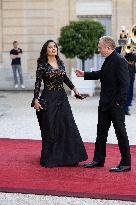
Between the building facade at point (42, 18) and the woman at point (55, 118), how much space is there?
15368 mm

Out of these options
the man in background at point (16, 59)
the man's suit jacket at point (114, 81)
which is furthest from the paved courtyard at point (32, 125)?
the man in background at point (16, 59)

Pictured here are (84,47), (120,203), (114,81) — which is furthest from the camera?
(84,47)

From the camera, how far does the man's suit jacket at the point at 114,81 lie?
8.31 metres

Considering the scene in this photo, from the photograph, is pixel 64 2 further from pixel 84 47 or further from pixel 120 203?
pixel 120 203

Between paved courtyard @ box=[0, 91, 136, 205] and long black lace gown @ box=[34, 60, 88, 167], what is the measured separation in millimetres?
1837

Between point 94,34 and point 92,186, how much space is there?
14.0m

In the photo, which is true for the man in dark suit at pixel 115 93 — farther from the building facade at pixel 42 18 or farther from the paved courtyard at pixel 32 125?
the building facade at pixel 42 18

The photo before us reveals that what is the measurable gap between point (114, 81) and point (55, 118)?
1.08 meters

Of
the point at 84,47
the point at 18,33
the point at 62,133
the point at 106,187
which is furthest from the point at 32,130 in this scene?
the point at 18,33

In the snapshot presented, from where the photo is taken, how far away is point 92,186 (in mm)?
7582

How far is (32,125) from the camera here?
13234 mm

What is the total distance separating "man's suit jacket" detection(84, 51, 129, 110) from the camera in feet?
27.3

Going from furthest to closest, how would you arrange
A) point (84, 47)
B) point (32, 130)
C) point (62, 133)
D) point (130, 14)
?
point (130, 14) < point (84, 47) < point (32, 130) < point (62, 133)

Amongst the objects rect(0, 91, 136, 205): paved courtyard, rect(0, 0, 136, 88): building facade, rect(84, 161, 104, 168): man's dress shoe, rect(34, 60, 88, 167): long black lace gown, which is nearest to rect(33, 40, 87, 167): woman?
rect(34, 60, 88, 167): long black lace gown
